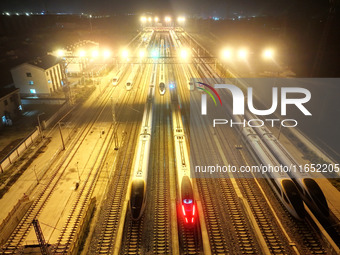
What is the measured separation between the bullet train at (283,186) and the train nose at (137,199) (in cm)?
1244

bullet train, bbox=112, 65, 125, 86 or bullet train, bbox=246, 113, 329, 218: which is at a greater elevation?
bullet train, bbox=112, 65, 125, 86

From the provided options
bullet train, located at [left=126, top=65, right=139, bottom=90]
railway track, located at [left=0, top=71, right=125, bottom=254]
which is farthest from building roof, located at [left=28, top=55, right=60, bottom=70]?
railway track, located at [left=0, top=71, right=125, bottom=254]

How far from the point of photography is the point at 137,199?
748 inches

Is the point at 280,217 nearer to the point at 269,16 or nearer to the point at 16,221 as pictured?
the point at 16,221

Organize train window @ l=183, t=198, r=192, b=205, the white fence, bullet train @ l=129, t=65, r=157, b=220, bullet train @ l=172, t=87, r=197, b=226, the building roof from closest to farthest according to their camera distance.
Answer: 1. bullet train @ l=129, t=65, r=157, b=220
2. train window @ l=183, t=198, r=192, b=205
3. bullet train @ l=172, t=87, r=197, b=226
4. the white fence
5. the building roof

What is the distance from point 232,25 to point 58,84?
9984cm

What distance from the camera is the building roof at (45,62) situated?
44094 mm

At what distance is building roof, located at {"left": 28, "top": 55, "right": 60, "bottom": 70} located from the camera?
44.1 metres

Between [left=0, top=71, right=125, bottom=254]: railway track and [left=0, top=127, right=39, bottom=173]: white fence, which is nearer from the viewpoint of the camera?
[left=0, top=71, right=125, bottom=254]: railway track

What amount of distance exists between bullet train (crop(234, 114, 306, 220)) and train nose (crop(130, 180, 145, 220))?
1244 centimetres

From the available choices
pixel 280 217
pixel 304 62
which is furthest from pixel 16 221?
pixel 304 62

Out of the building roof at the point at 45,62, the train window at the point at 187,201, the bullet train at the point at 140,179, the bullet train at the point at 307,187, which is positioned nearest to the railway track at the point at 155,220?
the bullet train at the point at 140,179

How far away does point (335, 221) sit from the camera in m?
19.3

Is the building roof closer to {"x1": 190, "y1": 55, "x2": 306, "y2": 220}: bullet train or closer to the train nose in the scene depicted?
the train nose
